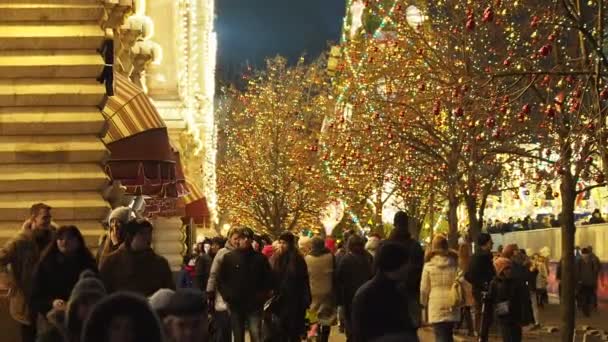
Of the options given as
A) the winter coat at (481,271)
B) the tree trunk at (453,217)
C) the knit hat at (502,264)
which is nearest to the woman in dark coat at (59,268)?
the knit hat at (502,264)

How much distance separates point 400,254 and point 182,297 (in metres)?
4.21

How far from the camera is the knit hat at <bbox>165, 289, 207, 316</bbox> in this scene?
6273 millimetres

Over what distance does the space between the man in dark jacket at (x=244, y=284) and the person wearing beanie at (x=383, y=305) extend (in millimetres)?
7779

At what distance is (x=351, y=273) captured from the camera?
20625 mm

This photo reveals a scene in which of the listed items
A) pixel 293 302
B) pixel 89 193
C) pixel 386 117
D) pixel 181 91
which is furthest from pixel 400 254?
pixel 181 91

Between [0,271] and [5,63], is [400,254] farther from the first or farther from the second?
[5,63]

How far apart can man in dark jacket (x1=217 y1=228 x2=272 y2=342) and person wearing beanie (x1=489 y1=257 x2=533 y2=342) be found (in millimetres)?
3103

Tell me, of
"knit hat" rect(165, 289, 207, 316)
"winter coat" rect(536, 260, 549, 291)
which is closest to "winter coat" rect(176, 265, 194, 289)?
"winter coat" rect(536, 260, 549, 291)

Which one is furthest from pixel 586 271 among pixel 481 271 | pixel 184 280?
pixel 481 271

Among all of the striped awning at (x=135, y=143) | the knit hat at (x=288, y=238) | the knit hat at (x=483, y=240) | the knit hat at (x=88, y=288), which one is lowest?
the knit hat at (x=88, y=288)

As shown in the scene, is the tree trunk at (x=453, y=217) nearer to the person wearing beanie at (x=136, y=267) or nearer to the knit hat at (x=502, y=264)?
the knit hat at (x=502, y=264)

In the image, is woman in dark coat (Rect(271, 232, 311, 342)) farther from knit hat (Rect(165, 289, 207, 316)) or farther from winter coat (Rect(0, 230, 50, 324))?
knit hat (Rect(165, 289, 207, 316))

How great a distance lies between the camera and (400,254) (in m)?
10.4

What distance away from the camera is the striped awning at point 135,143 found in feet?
59.4
